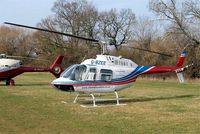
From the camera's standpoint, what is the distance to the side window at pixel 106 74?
53.9 ft

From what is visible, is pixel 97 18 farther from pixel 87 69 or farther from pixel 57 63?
pixel 87 69

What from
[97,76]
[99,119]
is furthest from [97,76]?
[99,119]

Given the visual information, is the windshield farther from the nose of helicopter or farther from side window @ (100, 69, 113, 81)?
side window @ (100, 69, 113, 81)

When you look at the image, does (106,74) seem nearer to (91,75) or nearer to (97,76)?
(97,76)

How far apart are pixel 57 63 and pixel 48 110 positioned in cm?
2045

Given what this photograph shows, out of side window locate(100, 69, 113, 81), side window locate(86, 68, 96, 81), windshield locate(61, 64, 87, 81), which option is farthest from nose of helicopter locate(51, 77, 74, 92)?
side window locate(100, 69, 113, 81)

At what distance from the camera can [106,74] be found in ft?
54.1

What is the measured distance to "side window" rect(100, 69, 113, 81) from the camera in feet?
53.9

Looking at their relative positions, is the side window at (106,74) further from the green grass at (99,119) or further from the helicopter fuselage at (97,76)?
the green grass at (99,119)

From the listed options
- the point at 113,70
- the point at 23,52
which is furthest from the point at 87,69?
the point at 23,52

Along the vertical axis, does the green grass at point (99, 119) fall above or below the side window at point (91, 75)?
below

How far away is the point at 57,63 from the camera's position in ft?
113

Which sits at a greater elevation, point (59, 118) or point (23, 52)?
point (23, 52)

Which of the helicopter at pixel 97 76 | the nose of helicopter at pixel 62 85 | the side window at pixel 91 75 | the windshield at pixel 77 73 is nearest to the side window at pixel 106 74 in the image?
the helicopter at pixel 97 76
